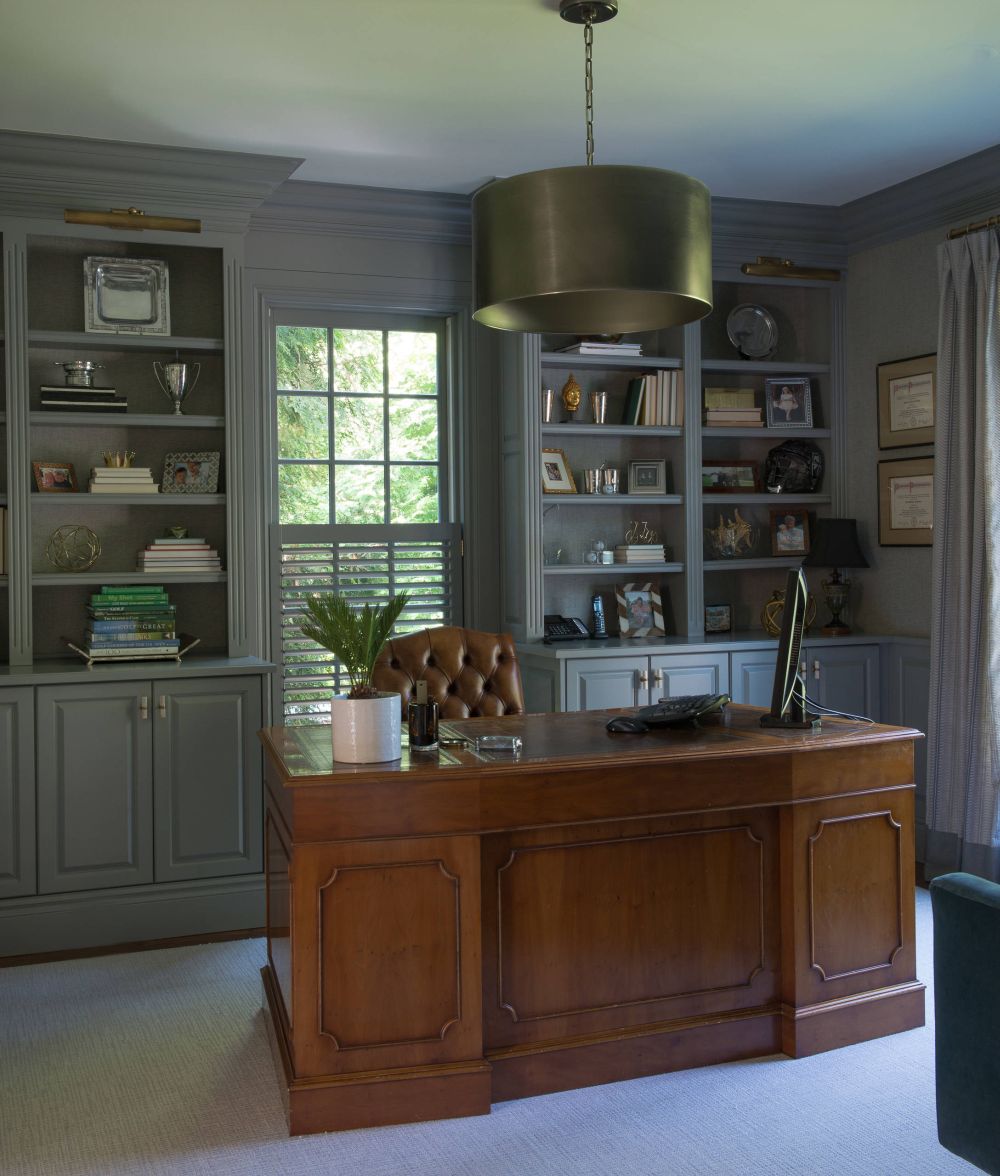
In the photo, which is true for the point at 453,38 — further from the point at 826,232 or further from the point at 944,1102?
the point at 944,1102

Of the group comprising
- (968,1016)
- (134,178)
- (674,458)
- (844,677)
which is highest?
(134,178)

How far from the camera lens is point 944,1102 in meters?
2.19

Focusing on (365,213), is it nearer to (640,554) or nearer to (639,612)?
(640,554)

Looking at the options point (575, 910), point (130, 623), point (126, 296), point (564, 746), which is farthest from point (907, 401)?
point (130, 623)

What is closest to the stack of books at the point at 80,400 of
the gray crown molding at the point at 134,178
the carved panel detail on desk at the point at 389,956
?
the gray crown molding at the point at 134,178

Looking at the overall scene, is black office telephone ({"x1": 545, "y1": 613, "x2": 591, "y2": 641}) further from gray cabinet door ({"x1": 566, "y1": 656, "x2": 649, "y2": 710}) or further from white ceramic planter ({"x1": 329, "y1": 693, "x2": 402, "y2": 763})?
white ceramic planter ({"x1": 329, "y1": 693, "x2": 402, "y2": 763})

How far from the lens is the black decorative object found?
570 cm

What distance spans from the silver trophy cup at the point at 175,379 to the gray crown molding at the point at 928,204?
302 cm

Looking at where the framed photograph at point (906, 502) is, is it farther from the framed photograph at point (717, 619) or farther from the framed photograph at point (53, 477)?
the framed photograph at point (53, 477)

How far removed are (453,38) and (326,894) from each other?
8.17 ft

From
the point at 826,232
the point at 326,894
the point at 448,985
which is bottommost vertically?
the point at 448,985

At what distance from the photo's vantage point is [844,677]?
5.26 m

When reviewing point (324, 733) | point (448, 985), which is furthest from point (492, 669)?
point (448, 985)

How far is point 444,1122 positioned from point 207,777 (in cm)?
186
